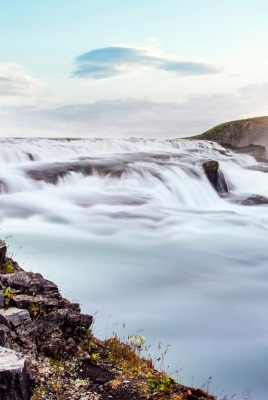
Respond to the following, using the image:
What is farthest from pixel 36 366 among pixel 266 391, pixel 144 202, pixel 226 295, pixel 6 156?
pixel 6 156

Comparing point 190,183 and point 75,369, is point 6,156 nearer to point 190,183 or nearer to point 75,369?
point 190,183

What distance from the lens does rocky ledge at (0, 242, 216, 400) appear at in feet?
16.5

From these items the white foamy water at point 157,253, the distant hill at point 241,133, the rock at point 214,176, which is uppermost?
the distant hill at point 241,133

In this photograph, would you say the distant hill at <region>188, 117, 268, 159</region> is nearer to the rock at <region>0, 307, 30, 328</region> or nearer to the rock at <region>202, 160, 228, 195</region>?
the rock at <region>202, 160, 228, 195</region>

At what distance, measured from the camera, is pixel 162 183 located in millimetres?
24078

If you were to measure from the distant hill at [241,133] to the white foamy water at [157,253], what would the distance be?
4048 centimetres

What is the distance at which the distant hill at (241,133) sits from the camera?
66.4 meters

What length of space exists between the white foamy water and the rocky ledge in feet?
5.51

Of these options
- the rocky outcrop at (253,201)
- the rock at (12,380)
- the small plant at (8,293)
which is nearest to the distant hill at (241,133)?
the rocky outcrop at (253,201)

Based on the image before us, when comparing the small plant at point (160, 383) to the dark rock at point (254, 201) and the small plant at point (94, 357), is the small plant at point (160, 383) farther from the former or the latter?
the dark rock at point (254, 201)

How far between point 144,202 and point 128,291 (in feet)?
32.2

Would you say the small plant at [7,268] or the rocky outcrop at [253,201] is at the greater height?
the small plant at [7,268]

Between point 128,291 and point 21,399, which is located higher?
point 21,399

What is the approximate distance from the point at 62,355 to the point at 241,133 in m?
65.1
